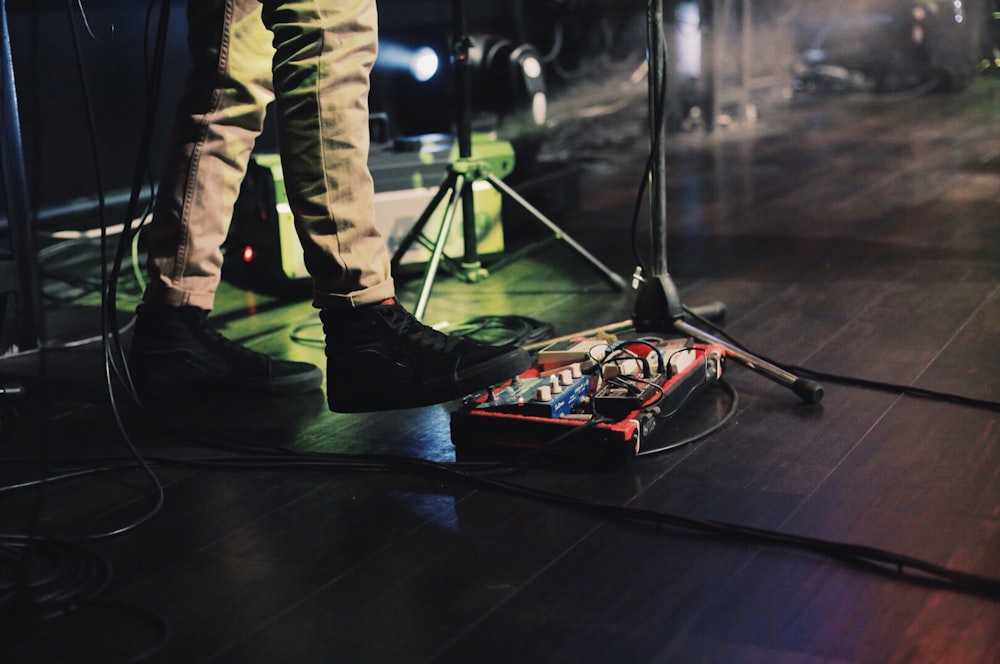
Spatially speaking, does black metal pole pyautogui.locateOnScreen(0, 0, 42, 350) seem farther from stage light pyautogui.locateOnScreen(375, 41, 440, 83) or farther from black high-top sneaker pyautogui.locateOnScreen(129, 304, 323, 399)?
stage light pyautogui.locateOnScreen(375, 41, 440, 83)

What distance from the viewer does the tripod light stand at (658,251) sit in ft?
5.27

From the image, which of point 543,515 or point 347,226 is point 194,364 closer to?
point 347,226

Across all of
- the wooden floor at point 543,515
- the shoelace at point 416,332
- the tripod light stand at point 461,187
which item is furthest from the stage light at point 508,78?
the shoelace at point 416,332

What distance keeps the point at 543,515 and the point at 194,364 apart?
640 mm

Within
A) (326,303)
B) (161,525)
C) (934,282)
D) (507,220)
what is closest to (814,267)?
(934,282)

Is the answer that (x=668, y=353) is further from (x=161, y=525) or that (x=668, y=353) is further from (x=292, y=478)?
(x=161, y=525)

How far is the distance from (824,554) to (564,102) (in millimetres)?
3982

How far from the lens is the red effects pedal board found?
51.1 inches

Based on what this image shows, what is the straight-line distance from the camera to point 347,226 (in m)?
1.42

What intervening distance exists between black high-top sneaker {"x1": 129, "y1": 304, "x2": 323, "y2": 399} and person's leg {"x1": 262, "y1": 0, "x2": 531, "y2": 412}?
0.20m

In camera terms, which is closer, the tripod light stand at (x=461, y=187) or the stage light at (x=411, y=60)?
the tripod light stand at (x=461, y=187)

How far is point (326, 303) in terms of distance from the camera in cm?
146

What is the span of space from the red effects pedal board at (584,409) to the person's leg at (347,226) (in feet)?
0.23

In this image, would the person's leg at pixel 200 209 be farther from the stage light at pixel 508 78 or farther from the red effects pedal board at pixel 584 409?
the stage light at pixel 508 78
